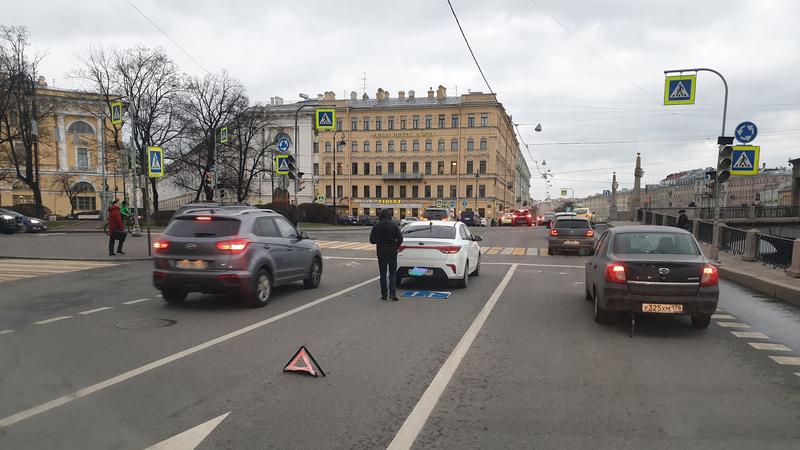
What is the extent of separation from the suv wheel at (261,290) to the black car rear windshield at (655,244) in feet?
19.5

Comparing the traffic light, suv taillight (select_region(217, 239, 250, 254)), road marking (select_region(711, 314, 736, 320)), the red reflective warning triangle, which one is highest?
the traffic light

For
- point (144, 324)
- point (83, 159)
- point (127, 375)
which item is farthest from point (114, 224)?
point (83, 159)

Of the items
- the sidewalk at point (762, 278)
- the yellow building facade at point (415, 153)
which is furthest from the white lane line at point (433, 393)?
the yellow building facade at point (415, 153)

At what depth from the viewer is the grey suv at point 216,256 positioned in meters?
8.34

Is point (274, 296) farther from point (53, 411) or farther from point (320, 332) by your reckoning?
point (53, 411)

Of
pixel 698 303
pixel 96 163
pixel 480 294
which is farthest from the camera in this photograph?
pixel 96 163

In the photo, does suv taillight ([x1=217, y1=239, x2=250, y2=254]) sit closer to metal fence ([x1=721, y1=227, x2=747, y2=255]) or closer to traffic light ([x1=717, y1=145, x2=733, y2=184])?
traffic light ([x1=717, y1=145, x2=733, y2=184])

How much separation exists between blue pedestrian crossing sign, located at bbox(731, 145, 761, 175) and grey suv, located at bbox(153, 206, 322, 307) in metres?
16.1

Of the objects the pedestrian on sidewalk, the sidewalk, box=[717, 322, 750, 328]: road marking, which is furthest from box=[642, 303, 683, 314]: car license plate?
the pedestrian on sidewalk

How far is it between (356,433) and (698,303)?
5.50 metres

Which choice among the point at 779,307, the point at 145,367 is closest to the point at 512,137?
the point at 779,307

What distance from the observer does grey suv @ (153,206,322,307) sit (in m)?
8.34

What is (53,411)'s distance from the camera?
13.6 ft

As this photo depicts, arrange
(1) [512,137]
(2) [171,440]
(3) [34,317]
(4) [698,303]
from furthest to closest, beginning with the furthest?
(1) [512,137] < (3) [34,317] < (4) [698,303] < (2) [171,440]
